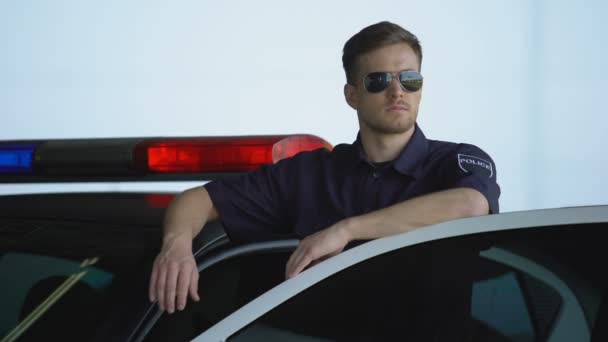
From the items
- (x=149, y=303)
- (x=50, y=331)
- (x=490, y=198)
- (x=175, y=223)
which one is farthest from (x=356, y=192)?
(x=50, y=331)

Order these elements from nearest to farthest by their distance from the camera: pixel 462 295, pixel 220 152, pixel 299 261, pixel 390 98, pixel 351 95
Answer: pixel 462 295 → pixel 299 261 → pixel 220 152 → pixel 390 98 → pixel 351 95

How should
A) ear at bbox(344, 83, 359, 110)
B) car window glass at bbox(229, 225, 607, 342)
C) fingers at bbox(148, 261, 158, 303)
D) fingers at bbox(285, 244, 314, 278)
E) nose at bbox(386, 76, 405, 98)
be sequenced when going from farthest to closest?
ear at bbox(344, 83, 359, 110)
nose at bbox(386, 76, 405, 98)
fingers at bbox(148, 261, 158, 303)
fingers at bbox(285, 244, 314, 278)
car window glass at bbox(229, 225, 607, 342)

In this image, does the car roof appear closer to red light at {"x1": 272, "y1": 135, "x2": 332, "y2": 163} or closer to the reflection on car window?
the reflection on car window

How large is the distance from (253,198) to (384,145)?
0.34 m

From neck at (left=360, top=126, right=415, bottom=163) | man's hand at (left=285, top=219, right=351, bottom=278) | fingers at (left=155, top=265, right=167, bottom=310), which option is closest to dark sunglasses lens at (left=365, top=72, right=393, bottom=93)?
neck at (left=360, top=126, right=415, bottom=163)

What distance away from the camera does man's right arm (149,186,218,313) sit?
61.4 inches

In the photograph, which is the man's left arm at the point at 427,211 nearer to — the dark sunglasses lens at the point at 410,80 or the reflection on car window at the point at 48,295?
the dark sunglasses lens at the point at 410,80

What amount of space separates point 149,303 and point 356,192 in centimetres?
63

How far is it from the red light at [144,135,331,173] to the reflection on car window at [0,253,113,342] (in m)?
0.29

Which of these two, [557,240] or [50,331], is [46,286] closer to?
[50,331]

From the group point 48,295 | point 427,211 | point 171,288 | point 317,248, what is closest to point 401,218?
point 427,211

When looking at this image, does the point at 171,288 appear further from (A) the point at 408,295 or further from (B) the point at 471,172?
(B) the point at 471,172

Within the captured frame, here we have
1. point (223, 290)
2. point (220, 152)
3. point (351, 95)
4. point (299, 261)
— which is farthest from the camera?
point (351, 95)

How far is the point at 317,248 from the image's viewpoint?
1.50m
